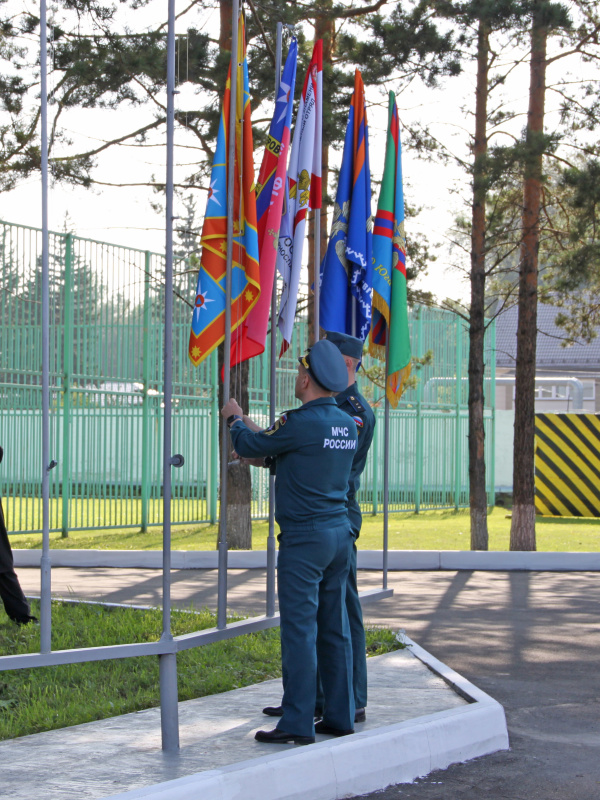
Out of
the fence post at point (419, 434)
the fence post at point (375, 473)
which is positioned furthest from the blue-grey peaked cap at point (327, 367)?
the fence post at point (419, 434)

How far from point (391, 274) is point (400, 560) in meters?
7.52

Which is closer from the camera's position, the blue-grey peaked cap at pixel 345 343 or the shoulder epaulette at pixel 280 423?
the shoulder epaulette at pixel 280 423

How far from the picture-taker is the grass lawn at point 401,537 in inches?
656

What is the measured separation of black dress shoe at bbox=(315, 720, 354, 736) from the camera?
5.33m

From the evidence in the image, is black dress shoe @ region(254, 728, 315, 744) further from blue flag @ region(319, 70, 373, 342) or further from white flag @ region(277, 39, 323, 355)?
blue flag @ region(319, 70, 373, 342)

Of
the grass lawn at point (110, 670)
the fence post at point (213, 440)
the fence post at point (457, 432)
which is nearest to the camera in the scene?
the grass lawn at point (110, 670)

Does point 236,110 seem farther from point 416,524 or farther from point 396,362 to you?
point 416,524

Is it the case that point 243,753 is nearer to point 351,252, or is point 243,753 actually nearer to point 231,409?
point 231,409

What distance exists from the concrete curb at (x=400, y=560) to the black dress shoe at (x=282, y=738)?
29.8ft

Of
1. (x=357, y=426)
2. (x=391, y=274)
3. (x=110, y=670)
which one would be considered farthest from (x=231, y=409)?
(x=110, y=670)

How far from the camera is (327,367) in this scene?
5359 mm

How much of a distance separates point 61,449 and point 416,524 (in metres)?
7.82

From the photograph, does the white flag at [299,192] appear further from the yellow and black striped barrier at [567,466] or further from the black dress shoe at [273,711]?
the yellow and black striped barrier at [567,466]

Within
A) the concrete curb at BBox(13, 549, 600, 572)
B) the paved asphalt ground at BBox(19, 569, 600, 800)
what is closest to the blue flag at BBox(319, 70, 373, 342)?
the paved asphalt ground at BBox(19, 569, 600, 800)
